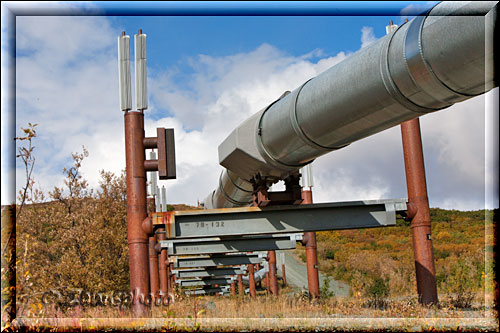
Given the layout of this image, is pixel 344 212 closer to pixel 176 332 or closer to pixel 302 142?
pixel 302 142

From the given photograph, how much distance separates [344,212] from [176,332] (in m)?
5.06

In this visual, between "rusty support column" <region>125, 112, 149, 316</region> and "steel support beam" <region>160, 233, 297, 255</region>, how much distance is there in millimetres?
3729

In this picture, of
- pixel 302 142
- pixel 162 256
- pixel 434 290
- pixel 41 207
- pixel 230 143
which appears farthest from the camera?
pixel 162 256

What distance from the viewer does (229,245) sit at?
47.8ft

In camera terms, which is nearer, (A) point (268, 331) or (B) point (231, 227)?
(A) point (268, 331)

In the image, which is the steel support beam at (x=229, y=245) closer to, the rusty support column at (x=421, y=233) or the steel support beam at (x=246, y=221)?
the rusty support column at (x=421, y=233)

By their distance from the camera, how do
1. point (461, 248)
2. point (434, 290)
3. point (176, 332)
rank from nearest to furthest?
point (176, 332) < point (434, 290) < point (461, 248)

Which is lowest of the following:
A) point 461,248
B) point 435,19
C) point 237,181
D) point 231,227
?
point 461,248

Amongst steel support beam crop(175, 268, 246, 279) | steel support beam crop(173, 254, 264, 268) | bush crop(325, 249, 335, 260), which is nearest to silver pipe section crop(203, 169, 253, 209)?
steel support beam crop(173, 254, 264, 268)

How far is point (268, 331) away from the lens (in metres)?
6.43

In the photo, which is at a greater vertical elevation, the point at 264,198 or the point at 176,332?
the point at 264,198

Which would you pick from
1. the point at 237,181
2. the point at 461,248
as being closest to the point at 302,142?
the point at 237,181

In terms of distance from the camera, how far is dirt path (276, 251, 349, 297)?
34.2 meters

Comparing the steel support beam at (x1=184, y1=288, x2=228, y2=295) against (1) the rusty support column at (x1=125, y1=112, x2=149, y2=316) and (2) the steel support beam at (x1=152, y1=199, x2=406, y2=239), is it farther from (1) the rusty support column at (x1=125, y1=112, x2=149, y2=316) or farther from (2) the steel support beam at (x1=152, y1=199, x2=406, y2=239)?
(2) the steel support beam at (x1=152, y1=199, x2=406, y2=239)
